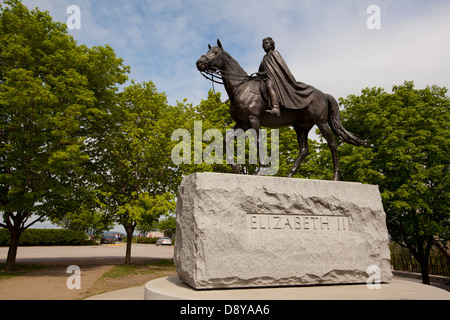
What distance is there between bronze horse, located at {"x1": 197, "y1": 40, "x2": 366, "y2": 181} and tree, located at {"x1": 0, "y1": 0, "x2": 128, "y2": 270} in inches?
362

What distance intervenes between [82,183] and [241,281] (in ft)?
45.7

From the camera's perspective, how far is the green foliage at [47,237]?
107 ft

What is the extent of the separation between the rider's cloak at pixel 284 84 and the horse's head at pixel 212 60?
1.01 m

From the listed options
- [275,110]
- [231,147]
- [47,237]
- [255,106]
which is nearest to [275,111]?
[275,110]

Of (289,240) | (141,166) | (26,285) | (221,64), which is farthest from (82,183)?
(289,240)

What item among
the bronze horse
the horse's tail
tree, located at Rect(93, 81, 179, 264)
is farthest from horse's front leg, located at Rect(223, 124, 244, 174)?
tree, located at Rect(93, 81, 179, 264)

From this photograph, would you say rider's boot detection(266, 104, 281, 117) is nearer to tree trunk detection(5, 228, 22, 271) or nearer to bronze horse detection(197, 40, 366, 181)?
bronze horse detection(197, 40, 366, 181)

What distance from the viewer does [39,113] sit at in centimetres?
1362

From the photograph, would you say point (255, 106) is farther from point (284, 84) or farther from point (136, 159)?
point (136, 159)

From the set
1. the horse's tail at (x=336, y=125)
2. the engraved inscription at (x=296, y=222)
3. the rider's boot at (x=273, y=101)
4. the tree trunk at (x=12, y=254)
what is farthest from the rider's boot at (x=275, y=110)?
the tree trunk at (x=12, y=254)

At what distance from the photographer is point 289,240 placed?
215 inches

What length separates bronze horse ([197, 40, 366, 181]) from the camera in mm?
6211
